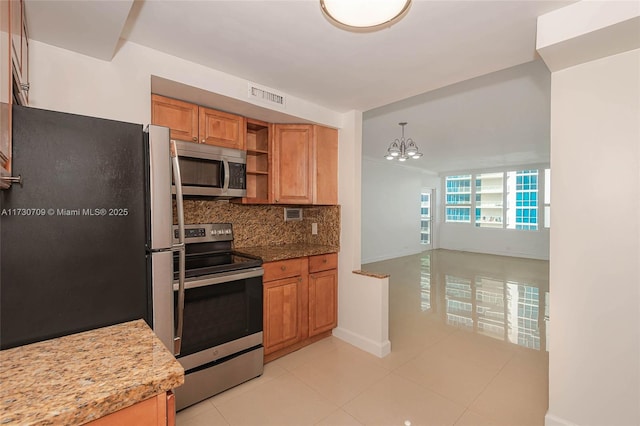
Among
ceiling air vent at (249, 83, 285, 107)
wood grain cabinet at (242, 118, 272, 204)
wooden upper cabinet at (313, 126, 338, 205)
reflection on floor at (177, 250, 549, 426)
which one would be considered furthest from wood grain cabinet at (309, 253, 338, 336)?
ceiling air vent at (249, 83, 285, 107)

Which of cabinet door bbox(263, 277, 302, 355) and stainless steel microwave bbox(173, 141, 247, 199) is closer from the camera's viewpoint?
stainless steel microwave bbox(173, 141, 247, 199)

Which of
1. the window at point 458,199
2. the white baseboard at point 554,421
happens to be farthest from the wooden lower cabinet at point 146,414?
the window at point 458,199

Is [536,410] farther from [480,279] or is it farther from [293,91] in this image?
[480,279]

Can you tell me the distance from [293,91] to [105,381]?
2469 millimetres

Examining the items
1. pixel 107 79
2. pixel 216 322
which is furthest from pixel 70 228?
pixel 216 322

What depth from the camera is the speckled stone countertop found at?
2.21 feet

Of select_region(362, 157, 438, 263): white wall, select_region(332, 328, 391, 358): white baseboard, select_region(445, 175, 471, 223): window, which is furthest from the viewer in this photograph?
select_region(445, 175, 471, 223): window

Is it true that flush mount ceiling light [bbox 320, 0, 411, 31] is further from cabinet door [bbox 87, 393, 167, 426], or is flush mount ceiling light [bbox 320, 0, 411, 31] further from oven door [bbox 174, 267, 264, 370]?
oven door [bbox 174, 267, 264, 370]

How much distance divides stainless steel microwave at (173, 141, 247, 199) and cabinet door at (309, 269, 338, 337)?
115 cm

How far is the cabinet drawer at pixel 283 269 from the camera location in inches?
102

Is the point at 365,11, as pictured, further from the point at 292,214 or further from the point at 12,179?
the point at 292,214

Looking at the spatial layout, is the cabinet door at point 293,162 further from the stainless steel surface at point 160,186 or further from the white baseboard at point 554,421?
the white baseboard at point 554,421

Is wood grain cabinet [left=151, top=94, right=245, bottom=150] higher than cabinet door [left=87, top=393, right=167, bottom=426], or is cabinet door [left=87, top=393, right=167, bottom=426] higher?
wood grain cabinet [left=151, top=94, right=245, bottom=150]

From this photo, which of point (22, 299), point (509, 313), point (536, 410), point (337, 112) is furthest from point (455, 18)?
point (509, 313)
